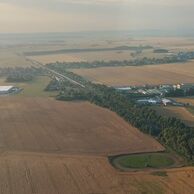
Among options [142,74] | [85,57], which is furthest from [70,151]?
[85,57]

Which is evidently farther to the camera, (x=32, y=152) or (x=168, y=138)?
(x=168, y=138)

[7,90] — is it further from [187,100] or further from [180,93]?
[187,100]

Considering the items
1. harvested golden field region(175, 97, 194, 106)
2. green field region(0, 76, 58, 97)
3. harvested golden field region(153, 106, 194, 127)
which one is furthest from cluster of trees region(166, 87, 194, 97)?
green field region(0, 76, 58, 97)

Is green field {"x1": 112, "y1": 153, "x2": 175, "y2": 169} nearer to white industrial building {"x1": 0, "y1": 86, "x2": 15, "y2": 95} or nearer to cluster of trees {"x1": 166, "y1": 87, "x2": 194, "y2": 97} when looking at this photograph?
cluster of trees {"x1": 166, "y1": 87, "x2": 194, "y2": 97}

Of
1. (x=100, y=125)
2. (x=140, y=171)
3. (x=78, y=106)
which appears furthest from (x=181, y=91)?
(x=140, y=171)

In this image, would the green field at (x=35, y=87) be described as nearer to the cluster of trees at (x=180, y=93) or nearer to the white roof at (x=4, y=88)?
the white roof at (x=4, y=88)

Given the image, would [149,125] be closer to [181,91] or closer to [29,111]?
[29,111]

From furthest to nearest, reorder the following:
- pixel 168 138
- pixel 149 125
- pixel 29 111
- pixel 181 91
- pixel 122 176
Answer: pixel 181 91 < pixel 29 111 < pixel 149 125 < pixel 168 138 < pixel 122 176
